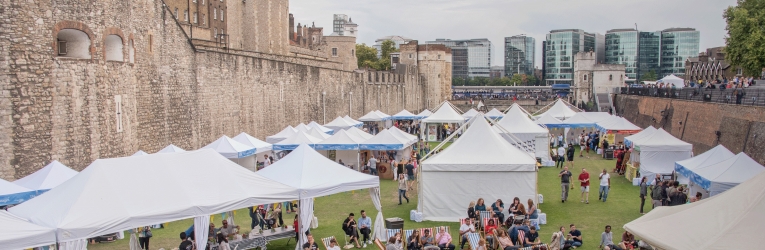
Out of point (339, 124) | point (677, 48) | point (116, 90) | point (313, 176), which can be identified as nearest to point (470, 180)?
point (313, 176)

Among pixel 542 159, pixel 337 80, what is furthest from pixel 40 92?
pixel 337 80

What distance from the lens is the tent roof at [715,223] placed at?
7.45 m

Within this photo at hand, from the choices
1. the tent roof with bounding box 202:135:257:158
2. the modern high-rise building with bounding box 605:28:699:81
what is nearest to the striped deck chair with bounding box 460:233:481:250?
the tent roof with bounding box 202:135:257:158

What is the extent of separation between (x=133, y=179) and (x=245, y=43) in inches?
1237

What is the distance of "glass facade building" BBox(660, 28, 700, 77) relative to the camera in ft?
514

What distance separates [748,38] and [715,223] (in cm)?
2423

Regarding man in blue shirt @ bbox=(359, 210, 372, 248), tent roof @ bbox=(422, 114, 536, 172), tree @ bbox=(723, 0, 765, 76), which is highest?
tree @ bbox=(723, 0, 765, 76)

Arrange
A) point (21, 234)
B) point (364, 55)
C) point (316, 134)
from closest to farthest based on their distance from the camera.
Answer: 1. point (21, 234)
2. point (316, 134)
3. point (364, 55)

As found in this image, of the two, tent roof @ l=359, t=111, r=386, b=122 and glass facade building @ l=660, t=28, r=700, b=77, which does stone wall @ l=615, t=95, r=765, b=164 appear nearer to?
tent roof @ l=359, t=111, r=386, b=122

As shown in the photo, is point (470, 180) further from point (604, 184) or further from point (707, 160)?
point (707, 160)

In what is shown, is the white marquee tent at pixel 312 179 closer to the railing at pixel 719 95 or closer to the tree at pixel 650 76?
the railing at pixel 719 95

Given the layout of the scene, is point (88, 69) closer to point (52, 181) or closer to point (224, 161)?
point (52, 181)

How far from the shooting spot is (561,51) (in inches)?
6245

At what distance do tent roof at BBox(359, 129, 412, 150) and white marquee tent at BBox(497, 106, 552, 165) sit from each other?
5.81 m
